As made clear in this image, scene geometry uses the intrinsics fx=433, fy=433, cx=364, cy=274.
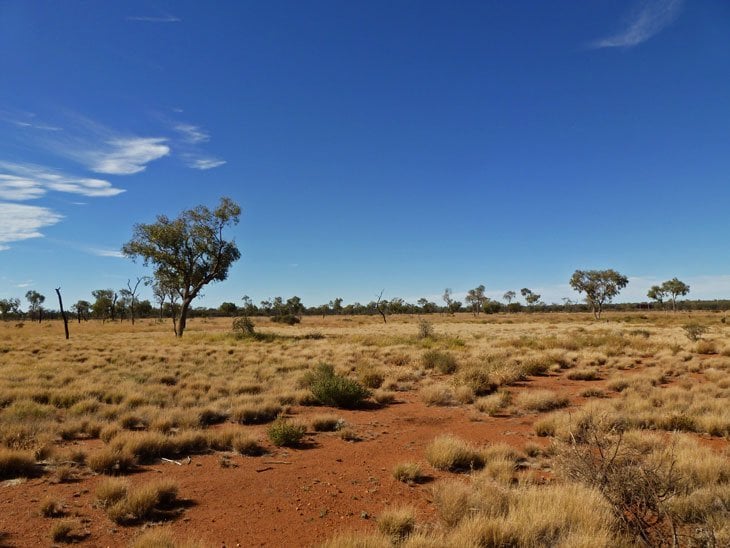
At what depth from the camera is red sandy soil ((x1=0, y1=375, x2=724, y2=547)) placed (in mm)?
5453

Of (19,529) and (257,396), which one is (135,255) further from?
(19,529)

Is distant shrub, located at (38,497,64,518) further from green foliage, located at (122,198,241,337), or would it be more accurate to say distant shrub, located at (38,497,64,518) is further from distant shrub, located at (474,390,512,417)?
green foliage, located at (122,198,241,337)

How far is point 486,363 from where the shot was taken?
19.2 metres

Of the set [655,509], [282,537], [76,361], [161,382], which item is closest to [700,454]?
[655,509]

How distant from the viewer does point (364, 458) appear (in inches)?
338

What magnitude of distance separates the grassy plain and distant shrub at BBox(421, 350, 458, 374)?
94 centimetres

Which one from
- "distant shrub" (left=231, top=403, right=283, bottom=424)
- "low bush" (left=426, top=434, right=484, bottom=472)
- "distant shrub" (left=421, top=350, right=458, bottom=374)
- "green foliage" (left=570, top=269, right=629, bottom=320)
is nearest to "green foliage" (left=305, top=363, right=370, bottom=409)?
"distant shrub" (left=231, top=403, right=283, bottom=424)

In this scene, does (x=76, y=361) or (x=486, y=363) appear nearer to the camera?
(x=486, y=363)

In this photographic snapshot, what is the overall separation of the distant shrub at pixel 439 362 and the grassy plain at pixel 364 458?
941 millimetres

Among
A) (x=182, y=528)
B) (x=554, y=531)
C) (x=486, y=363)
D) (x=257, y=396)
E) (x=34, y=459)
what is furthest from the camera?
(x=486, y=363)

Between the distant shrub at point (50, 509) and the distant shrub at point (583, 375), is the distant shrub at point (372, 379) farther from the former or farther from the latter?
the distant shrub at point (50, 509)

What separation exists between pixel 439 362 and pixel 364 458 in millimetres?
10857

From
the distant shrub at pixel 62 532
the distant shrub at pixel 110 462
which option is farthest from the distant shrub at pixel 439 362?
the distant shrub at pixel 62 532

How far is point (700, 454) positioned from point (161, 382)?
15735 millimetres
